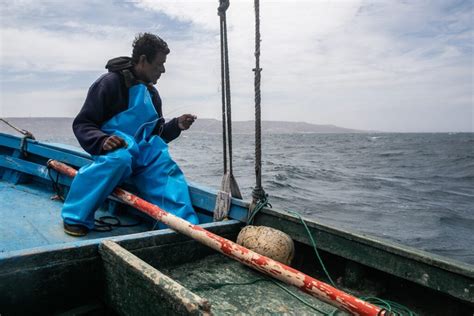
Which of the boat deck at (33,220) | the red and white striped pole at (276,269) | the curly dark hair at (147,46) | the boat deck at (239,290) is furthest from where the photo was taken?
the curly dark hair at (147,46)

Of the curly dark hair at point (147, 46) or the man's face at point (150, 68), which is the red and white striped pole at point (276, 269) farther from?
the curly dark hair at point (147, 46)

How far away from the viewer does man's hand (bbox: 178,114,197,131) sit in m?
4.04

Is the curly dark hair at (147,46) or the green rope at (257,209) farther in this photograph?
the curly dark hair at (147,46)

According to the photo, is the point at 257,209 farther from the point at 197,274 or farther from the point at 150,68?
the point at 150,68

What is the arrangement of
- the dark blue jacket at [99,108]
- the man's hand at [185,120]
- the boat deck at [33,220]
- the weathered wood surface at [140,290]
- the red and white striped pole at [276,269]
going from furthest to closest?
the man's hand at [185,120]
the dark blue jacket at [99,108]
the boat deck at [33,220]
the red and white striped pole at [276,269]
the weathered wood surface at [140,290]

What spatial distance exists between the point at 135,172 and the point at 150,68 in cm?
104

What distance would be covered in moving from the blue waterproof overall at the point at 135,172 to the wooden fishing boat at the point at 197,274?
0.37 metres

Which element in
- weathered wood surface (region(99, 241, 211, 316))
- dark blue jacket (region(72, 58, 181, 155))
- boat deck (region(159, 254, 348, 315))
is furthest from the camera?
dark blue jacket (region(72, 58, 181, 155))

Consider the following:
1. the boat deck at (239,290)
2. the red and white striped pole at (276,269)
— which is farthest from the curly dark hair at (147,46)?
the boat deck at (239,290)

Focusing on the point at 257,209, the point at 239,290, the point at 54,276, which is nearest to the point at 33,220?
the point at 54,276

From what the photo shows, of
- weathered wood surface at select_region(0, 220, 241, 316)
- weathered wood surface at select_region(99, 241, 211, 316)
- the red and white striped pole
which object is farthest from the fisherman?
weathered wood surface at select_region(99, 241, 211, 316)

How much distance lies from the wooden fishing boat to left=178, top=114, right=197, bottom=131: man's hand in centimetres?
119

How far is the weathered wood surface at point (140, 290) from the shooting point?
5.10ft

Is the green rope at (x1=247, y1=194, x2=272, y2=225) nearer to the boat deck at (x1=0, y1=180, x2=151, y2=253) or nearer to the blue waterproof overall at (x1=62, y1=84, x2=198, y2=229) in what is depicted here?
the blue waterproof overall at (x1=62, y1=84, x2=198, y2=229)
